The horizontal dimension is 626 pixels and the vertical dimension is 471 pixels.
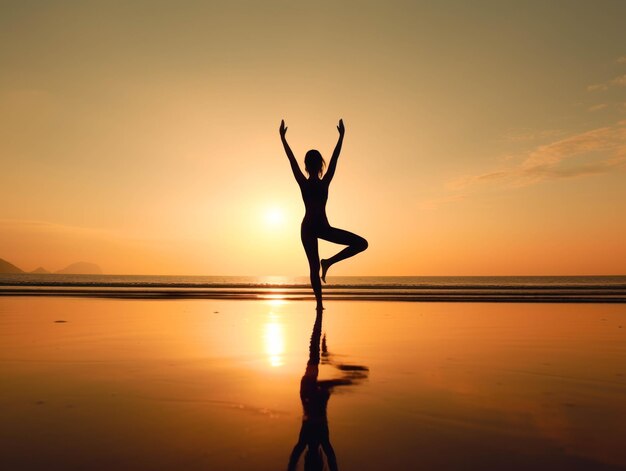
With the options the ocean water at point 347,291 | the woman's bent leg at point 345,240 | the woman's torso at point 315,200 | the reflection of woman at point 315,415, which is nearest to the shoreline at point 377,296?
the ocean water at point 347,291

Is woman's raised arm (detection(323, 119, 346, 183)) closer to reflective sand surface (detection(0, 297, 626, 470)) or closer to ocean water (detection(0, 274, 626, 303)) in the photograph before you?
reflective sand surface (detection(0, 297, 626, 470))

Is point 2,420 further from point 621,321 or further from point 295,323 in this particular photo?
point 621,321

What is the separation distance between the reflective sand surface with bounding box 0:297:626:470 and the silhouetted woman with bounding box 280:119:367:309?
2336 millimetres

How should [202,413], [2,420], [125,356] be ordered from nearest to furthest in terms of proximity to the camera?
[2,420]
[202,413]
[125,356]

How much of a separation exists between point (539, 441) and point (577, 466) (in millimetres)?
320

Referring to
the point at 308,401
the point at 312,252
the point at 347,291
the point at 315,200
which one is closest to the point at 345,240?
the point at 312,252

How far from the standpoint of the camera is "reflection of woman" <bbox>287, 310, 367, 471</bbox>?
2.12m

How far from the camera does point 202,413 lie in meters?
2.79

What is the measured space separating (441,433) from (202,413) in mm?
1433

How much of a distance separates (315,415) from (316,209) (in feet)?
18.6

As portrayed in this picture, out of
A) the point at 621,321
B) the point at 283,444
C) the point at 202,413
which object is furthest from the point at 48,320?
the point at 621,321

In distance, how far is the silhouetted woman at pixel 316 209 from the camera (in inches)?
323

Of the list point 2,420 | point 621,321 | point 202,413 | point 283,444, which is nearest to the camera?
point 283,444

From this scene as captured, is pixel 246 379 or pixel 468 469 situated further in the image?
pixel 246 379
